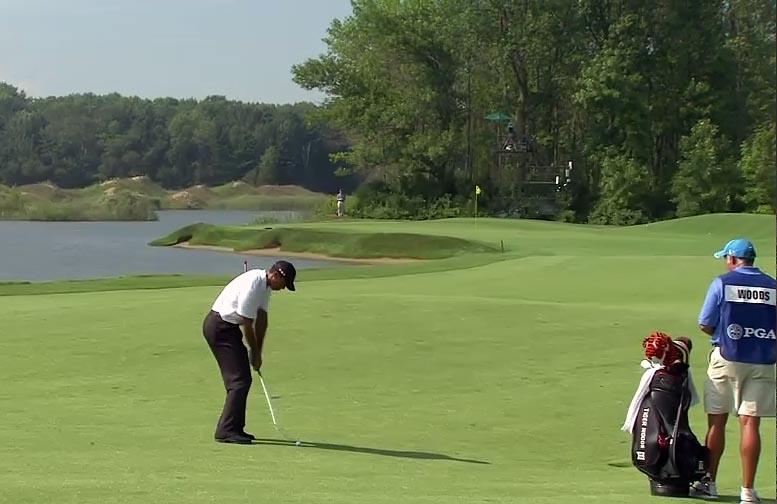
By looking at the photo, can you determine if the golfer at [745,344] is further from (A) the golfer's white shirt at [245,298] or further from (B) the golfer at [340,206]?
(B) the golfer at [340,206]

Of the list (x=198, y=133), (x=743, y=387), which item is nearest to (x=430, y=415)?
(x=743, y=387)

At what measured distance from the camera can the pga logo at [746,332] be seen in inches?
301

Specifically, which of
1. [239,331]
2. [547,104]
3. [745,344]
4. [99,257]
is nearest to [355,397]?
[239,331]

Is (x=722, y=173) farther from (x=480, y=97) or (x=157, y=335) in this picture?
(x=157, y=335)

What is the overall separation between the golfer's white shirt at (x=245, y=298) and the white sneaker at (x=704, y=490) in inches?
151

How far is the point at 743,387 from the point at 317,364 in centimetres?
675

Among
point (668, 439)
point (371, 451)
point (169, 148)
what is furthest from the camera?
point (169, 148)

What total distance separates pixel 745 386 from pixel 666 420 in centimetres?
57

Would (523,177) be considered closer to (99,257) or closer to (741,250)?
(99,257)

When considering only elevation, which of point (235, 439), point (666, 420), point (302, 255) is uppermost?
point (666, 420)

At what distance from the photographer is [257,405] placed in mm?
11867

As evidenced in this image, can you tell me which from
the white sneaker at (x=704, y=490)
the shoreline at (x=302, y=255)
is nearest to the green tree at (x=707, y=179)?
the shoreline at (x=302, y=255)

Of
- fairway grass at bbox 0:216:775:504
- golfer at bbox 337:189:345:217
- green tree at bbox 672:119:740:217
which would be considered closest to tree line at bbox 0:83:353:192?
golfer at bbox 337:189:345:217

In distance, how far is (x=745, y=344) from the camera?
768cm
